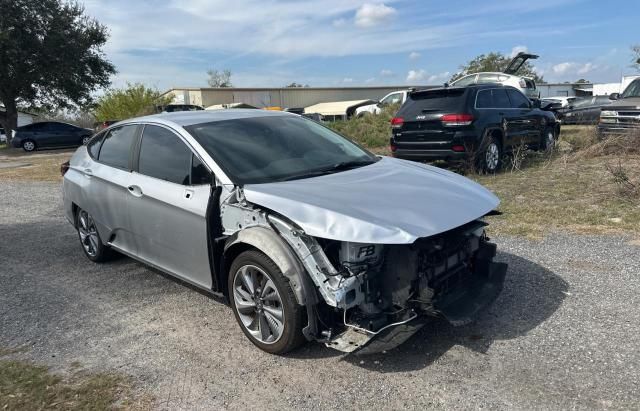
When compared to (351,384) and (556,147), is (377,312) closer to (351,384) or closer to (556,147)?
(351,384)

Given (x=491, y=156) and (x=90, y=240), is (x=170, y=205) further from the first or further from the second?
(x=491, y=156)

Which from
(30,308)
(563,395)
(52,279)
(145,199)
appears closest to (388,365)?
(563,395)

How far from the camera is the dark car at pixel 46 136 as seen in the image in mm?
25656

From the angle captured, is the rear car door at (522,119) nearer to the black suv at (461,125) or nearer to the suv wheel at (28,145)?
the black suv at (461,125)

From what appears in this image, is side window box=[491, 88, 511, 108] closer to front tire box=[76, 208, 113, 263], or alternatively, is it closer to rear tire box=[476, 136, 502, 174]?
rear tire box=[476, 136, 502, 174]

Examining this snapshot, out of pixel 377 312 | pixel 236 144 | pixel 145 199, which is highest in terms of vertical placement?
pixel 236 144

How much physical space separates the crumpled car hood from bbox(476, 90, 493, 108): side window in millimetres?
6076

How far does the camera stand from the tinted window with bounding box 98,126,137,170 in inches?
190

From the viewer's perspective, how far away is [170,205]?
4.02m

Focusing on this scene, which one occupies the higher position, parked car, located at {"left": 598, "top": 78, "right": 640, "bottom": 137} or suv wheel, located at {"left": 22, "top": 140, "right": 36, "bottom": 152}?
parked car, located at {"left": 598, "top": 78, "right": 640, "bottom": 137}

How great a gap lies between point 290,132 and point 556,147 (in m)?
10.6

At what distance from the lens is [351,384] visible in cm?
310

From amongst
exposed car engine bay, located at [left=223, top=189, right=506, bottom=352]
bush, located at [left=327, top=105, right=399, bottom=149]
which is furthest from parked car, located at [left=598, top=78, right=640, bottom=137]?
exposed car engine bay, located at [left=223, top=189, right=506, bottom=352]

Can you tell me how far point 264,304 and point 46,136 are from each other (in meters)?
26.7
